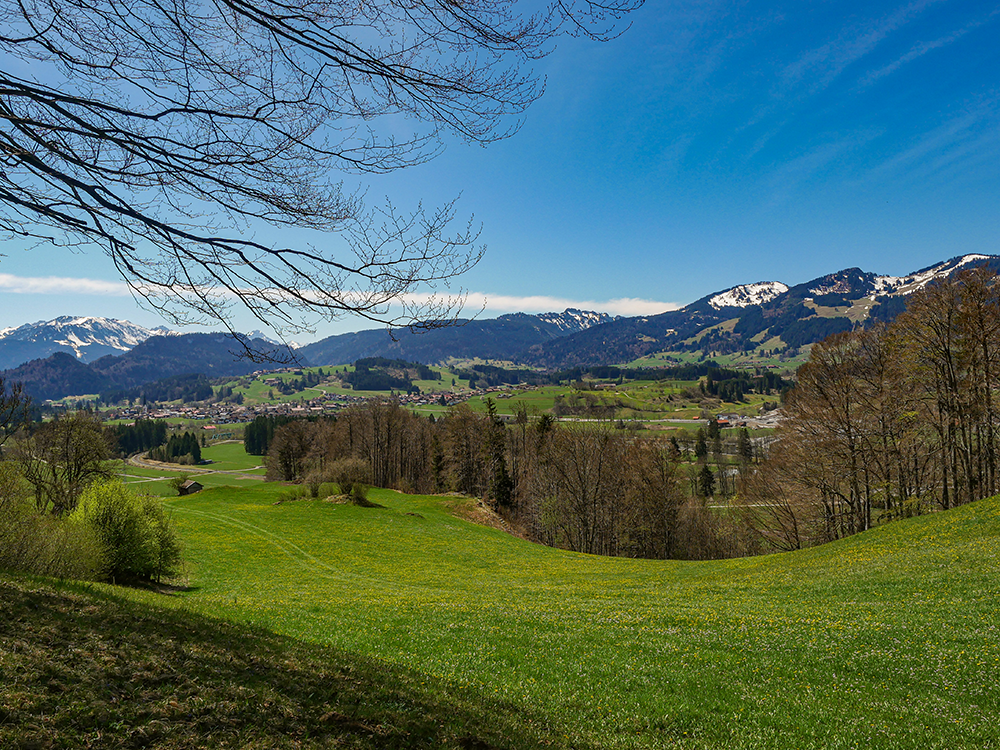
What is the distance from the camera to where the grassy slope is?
6074 millimetres

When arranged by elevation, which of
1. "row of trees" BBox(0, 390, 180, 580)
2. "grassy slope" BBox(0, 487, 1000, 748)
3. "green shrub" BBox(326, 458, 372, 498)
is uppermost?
"row of trees" BBox(0, 390, 180, 580)

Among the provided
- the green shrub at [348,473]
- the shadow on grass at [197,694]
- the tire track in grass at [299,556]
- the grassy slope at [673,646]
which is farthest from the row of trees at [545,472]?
the shadow on grass at [197,694]

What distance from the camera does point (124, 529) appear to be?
15.6m

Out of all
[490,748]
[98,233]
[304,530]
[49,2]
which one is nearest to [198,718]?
[490,748]

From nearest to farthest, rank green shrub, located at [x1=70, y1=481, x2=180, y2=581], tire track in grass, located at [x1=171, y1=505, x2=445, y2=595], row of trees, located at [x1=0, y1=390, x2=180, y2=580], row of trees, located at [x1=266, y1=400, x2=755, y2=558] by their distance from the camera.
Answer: row of trees, located at [x1=0, y1=390, x2=180, y2=580] < green shrub, located at [x1=70, y1=481, x2=180, y2=581] < tire track in grass, located at [x1=171, y1=505, x2=445, y2=595] < row of trees, located at [x1=266, y1=400, x2=755, y2=558]

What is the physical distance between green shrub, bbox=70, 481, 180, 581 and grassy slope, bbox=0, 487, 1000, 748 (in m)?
2.22

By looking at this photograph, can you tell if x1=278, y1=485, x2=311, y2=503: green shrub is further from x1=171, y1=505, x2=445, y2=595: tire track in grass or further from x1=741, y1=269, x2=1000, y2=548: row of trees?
x1=741, y1=269, x2=1000, y2=548: row of trees

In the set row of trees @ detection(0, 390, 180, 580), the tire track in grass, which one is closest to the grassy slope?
the tire track in grass

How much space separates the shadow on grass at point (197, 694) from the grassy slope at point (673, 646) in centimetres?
6

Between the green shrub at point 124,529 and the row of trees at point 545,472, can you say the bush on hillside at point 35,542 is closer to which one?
the green shrub at point 124,529

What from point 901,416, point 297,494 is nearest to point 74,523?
point 297,494

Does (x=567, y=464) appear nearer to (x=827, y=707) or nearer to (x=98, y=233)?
(x=827, y=707)

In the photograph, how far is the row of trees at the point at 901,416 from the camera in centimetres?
2472

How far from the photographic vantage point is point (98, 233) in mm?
5867
